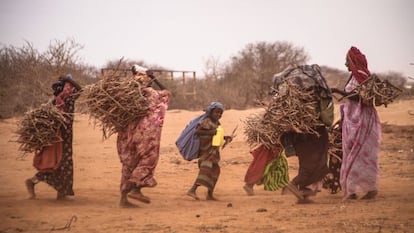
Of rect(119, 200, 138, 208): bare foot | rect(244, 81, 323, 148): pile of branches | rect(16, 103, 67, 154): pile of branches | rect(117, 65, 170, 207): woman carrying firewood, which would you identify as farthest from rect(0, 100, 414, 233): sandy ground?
rect(244, 81, 323, 148): pile of branches

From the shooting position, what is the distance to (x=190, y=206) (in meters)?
8.44

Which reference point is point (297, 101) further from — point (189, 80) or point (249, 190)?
point (189, 80)

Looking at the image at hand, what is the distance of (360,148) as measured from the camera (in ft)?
28.1

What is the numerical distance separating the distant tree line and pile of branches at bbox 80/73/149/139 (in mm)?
895

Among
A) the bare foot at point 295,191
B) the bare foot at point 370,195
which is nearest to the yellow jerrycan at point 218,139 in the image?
the bare foot at point 295,191

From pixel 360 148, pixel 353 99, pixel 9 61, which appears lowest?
pixel 360 148

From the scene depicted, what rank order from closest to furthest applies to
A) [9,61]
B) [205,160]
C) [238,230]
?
1. [238,230]
2. [205,160]
3. [9,61]

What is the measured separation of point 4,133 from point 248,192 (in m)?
10.9

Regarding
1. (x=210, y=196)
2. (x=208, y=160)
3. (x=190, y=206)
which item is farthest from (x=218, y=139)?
(x=190, y=206)

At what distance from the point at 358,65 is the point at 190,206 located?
115 inches

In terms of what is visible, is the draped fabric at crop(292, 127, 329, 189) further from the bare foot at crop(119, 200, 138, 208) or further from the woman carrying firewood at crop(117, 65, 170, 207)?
the bare foot at crop(119, 200, 138, 208)

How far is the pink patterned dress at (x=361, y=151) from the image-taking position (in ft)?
28.0

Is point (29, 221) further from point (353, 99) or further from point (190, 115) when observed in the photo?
point (190, 115)

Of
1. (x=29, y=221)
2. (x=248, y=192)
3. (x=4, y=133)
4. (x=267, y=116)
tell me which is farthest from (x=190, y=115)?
(x=29, y=221)
